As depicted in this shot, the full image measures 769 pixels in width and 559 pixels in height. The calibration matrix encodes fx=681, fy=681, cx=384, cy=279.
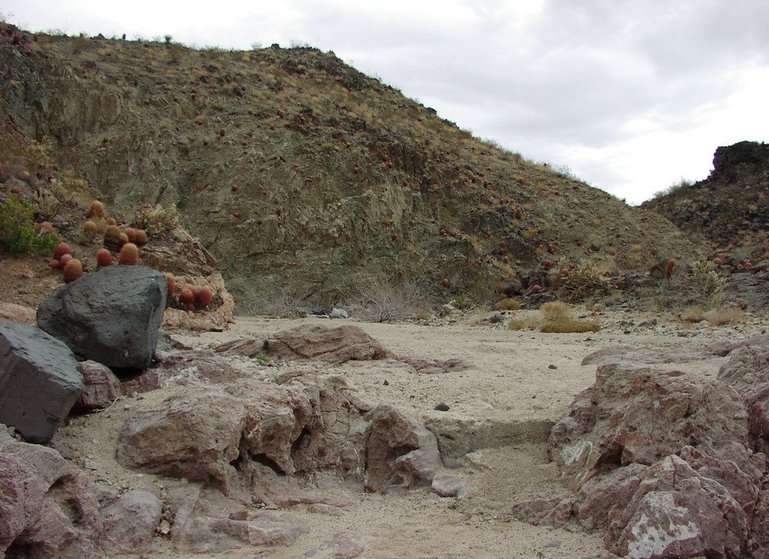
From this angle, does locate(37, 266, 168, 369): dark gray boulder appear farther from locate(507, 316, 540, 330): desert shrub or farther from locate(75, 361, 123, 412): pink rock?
locate(507, 316, 540, 330): desert shrub

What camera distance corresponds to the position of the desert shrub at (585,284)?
1419 centimetres

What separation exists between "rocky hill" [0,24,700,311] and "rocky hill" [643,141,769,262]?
4889 mm

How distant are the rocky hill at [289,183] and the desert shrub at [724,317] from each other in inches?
256

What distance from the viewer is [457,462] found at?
13.3ft

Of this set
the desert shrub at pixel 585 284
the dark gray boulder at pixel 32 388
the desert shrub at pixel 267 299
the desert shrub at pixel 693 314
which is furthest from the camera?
the desert shrub at pixel 585 284

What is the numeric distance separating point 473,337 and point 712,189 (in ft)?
86.4

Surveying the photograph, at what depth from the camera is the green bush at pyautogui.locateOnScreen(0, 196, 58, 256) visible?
24.7 feet

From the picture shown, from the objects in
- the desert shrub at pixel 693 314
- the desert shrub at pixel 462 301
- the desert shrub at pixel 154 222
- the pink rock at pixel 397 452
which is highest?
the desert shrub at pixel 154 222

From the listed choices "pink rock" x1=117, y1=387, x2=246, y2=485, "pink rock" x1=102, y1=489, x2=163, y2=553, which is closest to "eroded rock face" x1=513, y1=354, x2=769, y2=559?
"pink rock" x1=117, y1=387, x2=246, y2=485

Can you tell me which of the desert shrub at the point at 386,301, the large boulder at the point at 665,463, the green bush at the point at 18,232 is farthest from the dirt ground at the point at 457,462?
the desert shrub at the point at 386,301

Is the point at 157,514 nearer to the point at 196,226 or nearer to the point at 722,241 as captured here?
the point at 196,226

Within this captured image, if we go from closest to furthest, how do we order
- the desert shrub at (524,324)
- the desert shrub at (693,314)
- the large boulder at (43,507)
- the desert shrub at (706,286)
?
1. the large boulder at (43,507)
2. the desert shrub at (693,314)
3. the desert shrub at (524,324)
4. the desert shrub at (706,286)

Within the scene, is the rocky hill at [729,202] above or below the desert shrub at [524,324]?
above

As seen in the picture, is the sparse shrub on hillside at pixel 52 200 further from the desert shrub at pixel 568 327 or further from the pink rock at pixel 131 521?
the desert shrub at pixel 568 327
